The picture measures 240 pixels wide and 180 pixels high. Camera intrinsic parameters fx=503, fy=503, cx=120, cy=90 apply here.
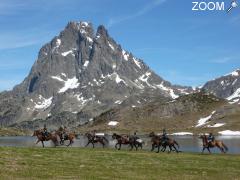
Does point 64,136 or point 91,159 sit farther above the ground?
point 64,136

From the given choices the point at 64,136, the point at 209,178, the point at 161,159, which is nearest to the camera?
the point at 209,178

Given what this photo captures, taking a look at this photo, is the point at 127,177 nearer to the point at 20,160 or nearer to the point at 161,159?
the point at 20,160

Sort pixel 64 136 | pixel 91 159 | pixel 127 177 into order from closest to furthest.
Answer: pixel 127 177 < pixel 91 159 < pixel 64 136

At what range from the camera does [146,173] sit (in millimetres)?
42906

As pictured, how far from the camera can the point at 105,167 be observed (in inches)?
1791

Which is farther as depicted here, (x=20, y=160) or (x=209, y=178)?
(x=20, y=160)

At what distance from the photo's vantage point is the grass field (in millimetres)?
39125

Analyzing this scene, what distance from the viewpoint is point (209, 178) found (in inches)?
1672

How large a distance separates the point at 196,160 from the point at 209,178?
1560 centimetres

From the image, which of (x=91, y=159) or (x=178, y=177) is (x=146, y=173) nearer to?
(x=178, y=177)

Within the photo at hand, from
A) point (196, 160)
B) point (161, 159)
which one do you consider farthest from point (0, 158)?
point (196, 160)

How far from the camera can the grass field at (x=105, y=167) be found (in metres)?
39.1

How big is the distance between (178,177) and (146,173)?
2.85 m

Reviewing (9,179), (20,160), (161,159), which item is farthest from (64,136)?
(9,179)
